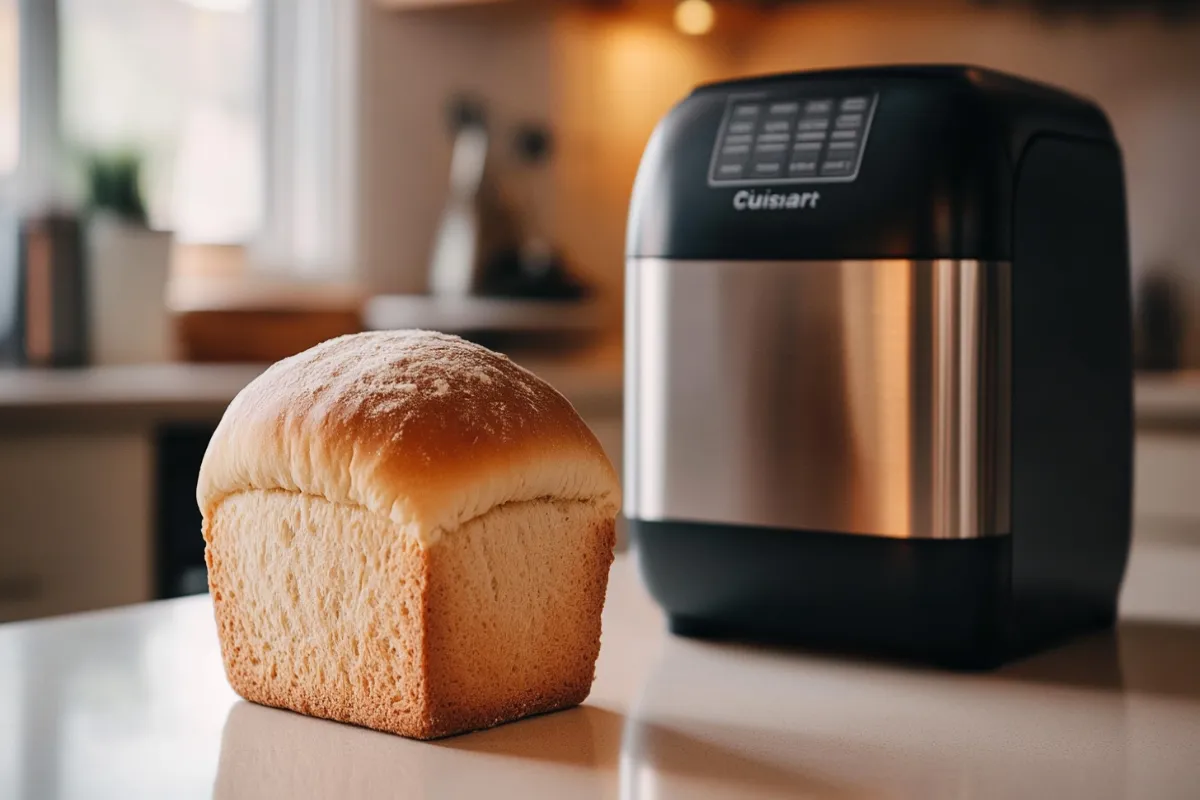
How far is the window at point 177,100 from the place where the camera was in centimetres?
264

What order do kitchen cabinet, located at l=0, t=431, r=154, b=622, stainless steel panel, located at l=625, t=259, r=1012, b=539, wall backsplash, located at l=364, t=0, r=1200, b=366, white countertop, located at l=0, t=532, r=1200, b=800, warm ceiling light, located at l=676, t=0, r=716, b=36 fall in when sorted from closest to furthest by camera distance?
white countertop, located at l=0, t=532, r=1200, b=800 → stainless steel panel, located at l=625, t=259, r=1012, b=539 → kitchen cabinet, located at l=0, t=431, r=154, b=622 → wall backsplash, located at l=364, t=0, r=1200, b=366 → warm ceiling light, located at l=676, t=0, r=716, b=36

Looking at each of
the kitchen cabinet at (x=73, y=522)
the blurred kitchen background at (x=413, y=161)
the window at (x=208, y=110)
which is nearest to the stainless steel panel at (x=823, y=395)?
the kitchen cabinet at (x=73, y=522)

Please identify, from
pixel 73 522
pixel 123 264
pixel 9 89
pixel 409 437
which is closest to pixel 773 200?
pixel 409 437

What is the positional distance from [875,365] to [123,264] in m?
2.08

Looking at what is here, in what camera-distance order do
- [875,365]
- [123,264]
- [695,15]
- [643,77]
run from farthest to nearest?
1. [643,77]
2. [695,15]
3. [123,264]
4. [875,365]

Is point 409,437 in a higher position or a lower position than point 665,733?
higher

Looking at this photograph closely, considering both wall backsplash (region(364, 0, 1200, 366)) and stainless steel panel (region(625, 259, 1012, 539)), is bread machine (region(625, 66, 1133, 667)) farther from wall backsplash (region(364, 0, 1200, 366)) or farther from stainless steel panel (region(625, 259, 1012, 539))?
wall backsplash (region(364, 0, 1200, 366))

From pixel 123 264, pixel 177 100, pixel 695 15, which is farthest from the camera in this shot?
pixel 695 15

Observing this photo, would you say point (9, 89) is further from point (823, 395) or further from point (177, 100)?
point (823, 395)

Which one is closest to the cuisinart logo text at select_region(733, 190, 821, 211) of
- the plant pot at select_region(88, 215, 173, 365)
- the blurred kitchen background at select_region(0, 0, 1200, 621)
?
the blurred kitchen background at select_region(0, 0, 1200, 621)

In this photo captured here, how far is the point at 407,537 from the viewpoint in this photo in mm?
587

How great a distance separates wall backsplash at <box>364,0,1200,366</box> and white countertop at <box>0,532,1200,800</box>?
84.0 inches

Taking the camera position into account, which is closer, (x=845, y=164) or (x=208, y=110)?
(x=845, y=164)

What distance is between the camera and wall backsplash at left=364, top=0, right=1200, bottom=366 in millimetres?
2732
